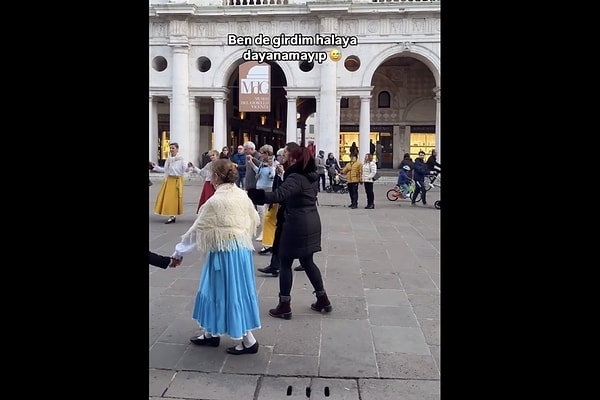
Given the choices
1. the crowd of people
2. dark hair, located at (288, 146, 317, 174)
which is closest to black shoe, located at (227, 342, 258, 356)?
the crowd of people

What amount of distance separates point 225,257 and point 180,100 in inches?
969

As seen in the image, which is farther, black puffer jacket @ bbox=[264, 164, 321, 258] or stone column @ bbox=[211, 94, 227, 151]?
stone column @ bbox=[211, 94, 227, 151]

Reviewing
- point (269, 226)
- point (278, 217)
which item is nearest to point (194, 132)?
point (269, 226)

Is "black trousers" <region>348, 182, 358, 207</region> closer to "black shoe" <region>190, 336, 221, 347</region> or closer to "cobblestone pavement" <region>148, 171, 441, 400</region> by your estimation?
"cobblestone pavement" <region>148, 171, 441, 400</region>

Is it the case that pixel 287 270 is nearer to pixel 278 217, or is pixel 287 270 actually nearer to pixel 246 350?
pixel 278 217

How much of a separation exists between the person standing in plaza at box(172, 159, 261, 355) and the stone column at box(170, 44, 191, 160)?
78.9 feet

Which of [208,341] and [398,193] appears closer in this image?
[208,341]

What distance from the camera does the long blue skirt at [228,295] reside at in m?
3.94

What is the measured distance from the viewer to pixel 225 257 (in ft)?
12.9

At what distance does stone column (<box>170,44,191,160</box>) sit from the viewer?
1054 inches

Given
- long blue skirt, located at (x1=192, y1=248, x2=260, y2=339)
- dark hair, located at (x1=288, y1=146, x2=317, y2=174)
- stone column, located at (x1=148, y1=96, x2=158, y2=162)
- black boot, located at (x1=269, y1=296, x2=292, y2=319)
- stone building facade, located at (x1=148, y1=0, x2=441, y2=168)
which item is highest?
stone building facade, located at (x1=148, y1=0, x2=441, y2=168)
